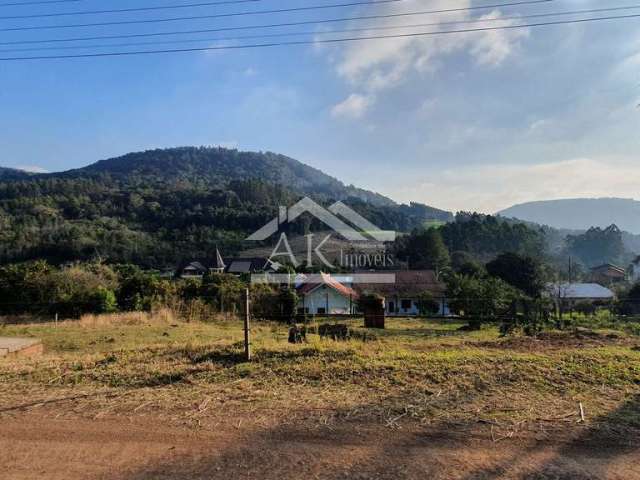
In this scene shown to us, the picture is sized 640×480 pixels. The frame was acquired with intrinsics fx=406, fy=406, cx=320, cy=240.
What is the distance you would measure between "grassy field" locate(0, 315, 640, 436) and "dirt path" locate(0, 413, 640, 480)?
0.81ft

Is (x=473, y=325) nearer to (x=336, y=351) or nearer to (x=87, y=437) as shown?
(x=336, y=351)

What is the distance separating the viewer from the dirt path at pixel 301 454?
2631mm

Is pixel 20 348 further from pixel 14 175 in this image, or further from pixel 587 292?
pixel 14 175

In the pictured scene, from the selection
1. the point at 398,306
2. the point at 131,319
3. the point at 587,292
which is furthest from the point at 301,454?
the point at 587,292

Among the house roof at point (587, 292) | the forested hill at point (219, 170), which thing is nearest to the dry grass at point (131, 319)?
the house roof at point (587, 292)

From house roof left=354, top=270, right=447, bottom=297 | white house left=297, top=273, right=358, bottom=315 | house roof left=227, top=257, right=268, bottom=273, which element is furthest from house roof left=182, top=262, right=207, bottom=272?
white house left=297, top=273, right=358, bottom=315

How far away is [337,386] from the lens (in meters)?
4.28

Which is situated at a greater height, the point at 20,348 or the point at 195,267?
the point at 195,267

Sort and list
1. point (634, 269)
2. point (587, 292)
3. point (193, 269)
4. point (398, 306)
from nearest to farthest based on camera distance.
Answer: point (398, 306)
point (587, 292)
point (193, 269)
point (634, 269)

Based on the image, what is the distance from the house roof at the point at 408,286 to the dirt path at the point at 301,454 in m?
24.9

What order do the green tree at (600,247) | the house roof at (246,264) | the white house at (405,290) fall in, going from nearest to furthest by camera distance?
the white house at (405,290)
the house roof at (246,264)
the green tree at (600,247)

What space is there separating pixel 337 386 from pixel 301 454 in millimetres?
1447

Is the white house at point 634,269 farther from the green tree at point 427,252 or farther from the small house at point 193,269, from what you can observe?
the small house at point 193,269

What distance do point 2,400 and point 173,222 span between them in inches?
2691
